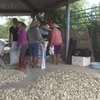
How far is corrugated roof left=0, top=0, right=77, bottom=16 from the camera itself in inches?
421

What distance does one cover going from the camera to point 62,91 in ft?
13.6

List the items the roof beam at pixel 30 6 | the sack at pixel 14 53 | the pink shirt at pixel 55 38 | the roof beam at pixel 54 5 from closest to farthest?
1. the pink shirt at pixel 55 38
2. the sack at pixel 14 53
3. the roof beam at pixel 54 5
4. the roof beam at pixel 30 6

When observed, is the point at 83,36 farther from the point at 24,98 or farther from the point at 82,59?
the point at 24,98

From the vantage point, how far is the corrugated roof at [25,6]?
421 inches

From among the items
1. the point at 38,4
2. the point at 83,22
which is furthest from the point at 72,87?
the point at 38,4

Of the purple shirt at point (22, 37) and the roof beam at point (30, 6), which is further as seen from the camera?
Answer: the roof beam at point (30, 6)

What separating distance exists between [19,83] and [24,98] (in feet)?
4.57

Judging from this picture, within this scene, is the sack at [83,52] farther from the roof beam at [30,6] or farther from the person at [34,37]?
the roof beam at [30,6]

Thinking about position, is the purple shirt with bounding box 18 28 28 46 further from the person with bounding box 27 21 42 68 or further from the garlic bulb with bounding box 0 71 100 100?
the garlic bulb with bounding box 0 71 100 100

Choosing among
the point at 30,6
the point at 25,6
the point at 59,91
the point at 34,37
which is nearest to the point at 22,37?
the point at 34,37

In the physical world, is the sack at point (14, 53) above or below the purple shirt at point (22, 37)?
below

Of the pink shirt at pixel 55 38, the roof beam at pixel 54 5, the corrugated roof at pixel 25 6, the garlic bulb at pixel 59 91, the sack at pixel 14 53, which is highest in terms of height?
the corrugated roof at pixel 25 6

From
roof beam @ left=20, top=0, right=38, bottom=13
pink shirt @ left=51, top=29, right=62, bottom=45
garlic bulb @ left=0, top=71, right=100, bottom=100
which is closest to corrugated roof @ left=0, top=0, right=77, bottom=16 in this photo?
roof beam @ left=20, top=0, right=38, bottom=13

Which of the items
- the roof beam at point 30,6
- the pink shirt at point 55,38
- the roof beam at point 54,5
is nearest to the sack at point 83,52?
the pink shirt at point 55,38
